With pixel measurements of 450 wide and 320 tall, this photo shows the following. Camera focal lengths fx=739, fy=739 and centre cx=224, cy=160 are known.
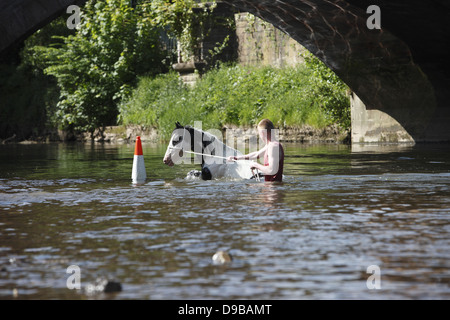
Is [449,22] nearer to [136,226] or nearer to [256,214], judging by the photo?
[256,214]

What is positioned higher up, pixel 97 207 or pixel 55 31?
pixel 55 31

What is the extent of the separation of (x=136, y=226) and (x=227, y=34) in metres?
22.8

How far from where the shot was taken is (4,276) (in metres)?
4.26

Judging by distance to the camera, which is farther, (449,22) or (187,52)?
(187,52)

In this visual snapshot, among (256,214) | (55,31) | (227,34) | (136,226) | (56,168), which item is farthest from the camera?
(55,31)

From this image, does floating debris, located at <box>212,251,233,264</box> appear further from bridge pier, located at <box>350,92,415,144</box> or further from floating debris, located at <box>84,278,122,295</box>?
bridge pier, located at <box>350,92,415,144</box>

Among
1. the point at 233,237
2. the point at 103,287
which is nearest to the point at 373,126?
the point at 233,237

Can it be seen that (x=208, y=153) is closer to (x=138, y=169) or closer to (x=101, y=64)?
(x=138, y=169)

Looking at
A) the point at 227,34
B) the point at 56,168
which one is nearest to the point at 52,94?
the point at 227,34

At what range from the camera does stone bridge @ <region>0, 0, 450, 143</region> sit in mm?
14656

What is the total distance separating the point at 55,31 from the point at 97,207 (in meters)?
31.8

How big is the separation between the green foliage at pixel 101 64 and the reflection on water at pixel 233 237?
2121cm

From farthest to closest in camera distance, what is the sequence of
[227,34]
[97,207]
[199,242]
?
1. [227,34]
2. [97,207]
3. [199,242]
